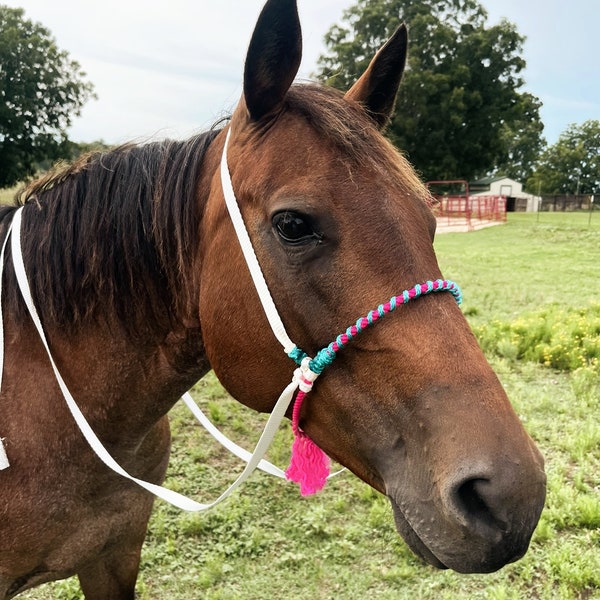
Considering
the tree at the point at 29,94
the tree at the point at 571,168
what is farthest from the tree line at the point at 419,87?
the tree at the point at 571,168

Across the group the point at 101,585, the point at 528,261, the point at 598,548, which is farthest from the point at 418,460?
the point at 528,261

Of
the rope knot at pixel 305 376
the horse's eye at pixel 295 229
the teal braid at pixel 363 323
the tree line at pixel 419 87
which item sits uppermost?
the tree line at pixel 419 87

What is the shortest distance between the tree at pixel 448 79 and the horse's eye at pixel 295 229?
1315 inches

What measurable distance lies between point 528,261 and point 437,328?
1430 cm

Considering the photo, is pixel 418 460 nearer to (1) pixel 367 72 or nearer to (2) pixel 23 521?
(1) pixel 367 72

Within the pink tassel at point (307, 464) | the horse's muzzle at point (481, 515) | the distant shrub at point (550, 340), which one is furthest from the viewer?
the distant shrub at point (550, 340)

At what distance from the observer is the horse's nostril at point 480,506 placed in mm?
1168

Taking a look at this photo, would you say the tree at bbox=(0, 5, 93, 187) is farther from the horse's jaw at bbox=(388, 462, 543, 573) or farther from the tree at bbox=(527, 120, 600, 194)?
the tree at bbox=(527, 120, 600, 194)

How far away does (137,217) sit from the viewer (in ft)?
5.98

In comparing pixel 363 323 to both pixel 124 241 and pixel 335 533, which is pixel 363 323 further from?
pixel 335 533

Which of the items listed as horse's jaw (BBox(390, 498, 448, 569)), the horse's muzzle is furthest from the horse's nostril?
horse's jaw (BBox(390, 498, 448, 569))

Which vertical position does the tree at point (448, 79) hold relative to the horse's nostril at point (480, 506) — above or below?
above

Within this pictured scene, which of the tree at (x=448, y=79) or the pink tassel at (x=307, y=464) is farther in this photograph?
the tree at (x=448, y=79)

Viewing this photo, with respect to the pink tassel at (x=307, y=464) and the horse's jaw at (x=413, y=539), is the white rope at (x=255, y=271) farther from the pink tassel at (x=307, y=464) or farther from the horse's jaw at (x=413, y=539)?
the horse's jaw at (x=413, y=539)
